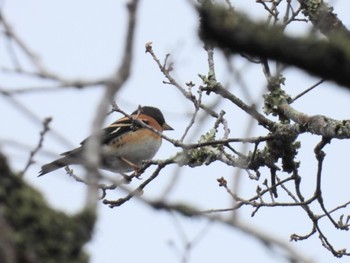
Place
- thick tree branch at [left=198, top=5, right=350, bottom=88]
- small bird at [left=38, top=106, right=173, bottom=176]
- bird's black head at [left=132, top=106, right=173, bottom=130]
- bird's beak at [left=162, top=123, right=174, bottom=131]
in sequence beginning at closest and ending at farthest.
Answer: thick tree branch at [left=198, top=5, right=350, bottom=88] → small bird at [left=38, top=106, right=173, bottom=176] → bird's black head at [left=132, top=106, right=173, bottom=130] → bird's beak at [left=162, top=123, right=174, bottom=131]

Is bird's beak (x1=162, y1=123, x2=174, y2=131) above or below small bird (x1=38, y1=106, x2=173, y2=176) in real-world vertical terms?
above

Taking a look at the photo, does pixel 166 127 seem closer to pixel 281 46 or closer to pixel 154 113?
pixel 154 113

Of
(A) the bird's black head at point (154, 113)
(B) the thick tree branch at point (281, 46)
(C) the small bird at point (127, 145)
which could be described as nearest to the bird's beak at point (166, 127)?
(A) the bird's black head at point (154, 113)

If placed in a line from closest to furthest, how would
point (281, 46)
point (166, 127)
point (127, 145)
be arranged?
point (281, 46)
point (127, 145)
point (166, 127)

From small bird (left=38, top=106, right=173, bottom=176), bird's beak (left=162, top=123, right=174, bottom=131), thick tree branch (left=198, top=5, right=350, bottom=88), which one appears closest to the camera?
thick tree branch (left=198, top=5, right=350, bottom=88)

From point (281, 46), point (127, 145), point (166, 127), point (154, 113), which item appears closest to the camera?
point (281, 46)

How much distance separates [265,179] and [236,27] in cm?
413

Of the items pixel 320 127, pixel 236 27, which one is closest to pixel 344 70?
pixel 236 27

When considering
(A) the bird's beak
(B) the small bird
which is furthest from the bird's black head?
(B) the small bird

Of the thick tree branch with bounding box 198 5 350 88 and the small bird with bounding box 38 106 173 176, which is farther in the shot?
the small bird with bounding box 38 106 173 176

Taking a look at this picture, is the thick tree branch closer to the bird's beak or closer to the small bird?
the small bird

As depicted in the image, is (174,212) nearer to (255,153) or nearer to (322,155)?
(322,155)

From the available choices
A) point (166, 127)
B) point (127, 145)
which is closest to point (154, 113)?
point (166, 127)

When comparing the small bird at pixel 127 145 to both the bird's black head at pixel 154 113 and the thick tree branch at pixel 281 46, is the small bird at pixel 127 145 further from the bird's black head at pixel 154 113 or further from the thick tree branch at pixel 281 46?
the thick tree branch at pixel 281 46
